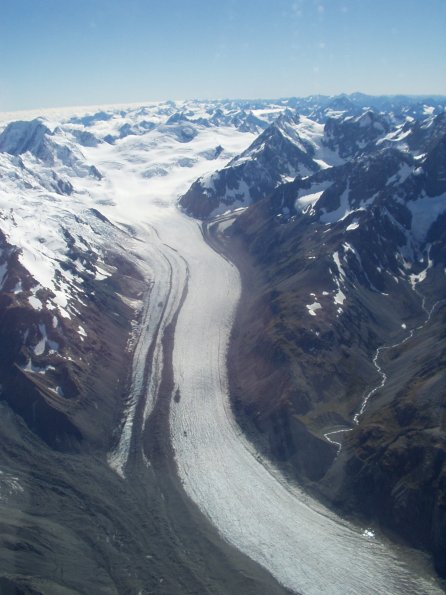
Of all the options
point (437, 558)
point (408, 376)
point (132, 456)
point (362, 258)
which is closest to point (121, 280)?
point (362, 258)

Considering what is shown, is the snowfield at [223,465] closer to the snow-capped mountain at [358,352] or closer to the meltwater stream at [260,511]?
the meltwater stream at [260,511]

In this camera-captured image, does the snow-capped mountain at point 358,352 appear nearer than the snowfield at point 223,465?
No

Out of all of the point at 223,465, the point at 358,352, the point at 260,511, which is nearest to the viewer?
the point at 260,511

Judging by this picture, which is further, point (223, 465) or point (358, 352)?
point (358, 352)

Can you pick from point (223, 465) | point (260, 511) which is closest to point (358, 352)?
point (223, 465)

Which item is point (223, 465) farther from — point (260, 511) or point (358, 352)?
point (358, 352)

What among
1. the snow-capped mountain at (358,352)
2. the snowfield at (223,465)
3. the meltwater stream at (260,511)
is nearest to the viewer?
the meltwater stream at (260,511)

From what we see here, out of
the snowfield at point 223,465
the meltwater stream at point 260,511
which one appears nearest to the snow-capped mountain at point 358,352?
the meltwater stream at point 260,511

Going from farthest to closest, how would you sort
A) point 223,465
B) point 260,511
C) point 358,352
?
point 358,352, point 223,465, point 260,511
